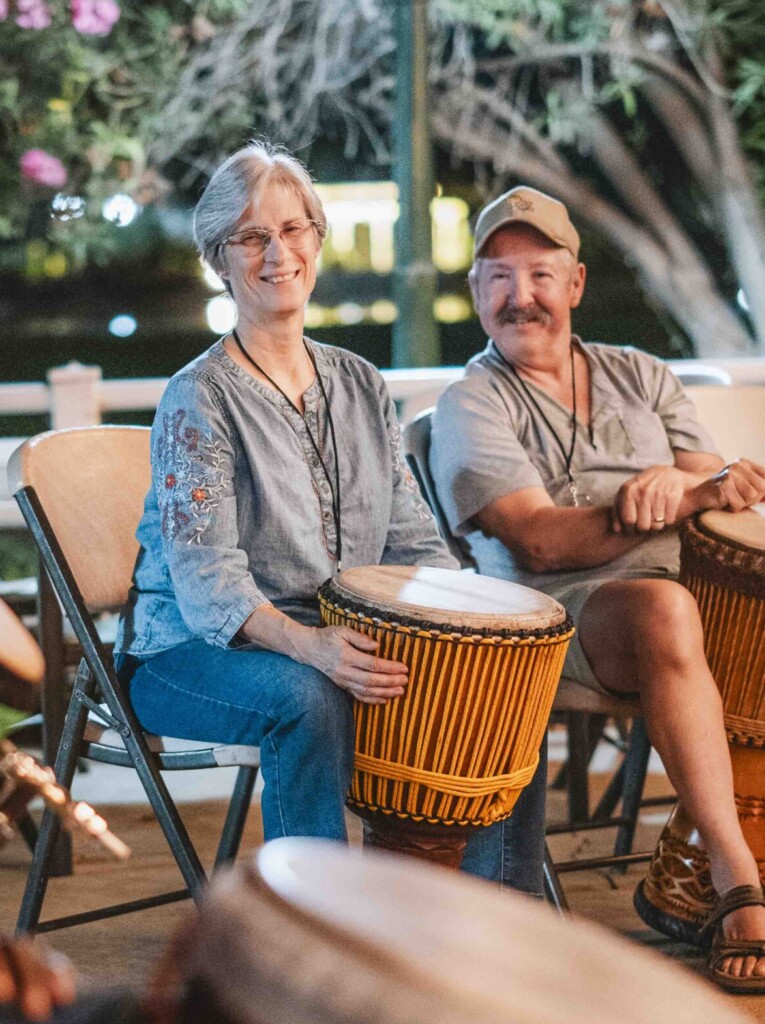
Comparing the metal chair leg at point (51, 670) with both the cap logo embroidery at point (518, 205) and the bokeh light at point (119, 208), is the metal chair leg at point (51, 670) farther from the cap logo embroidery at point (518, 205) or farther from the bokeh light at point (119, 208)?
the bokeh light at point (119, 208)

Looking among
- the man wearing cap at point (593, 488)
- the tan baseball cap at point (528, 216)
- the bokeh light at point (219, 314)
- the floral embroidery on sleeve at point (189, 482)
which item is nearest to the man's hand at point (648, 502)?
the man wearing cap at point (593, 488)

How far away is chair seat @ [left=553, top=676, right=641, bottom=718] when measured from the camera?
2557 mm

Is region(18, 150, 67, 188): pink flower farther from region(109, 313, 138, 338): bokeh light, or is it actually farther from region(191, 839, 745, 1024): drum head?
region(191, 839, 745, 1024): drum head

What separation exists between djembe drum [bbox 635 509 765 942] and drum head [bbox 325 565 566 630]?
43 cm

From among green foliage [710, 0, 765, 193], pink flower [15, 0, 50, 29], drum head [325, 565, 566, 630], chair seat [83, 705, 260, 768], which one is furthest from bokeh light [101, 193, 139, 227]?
drum head [325, 565, 566, 630]

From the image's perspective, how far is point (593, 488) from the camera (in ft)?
9.30

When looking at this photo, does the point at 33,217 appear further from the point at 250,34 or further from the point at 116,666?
the point at 116,666

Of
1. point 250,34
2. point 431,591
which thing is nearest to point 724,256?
point 250,34

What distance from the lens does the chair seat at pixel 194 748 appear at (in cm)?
221

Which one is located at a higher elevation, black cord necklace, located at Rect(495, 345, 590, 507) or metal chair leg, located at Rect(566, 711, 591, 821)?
black cord necklace, located at Rect(495, 345, 590, 507)

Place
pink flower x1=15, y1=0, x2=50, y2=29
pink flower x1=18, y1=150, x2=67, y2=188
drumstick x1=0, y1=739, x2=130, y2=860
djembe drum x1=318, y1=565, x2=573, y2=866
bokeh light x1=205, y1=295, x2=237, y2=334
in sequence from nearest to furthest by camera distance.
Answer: drumstick x1=0, y1=739, x2=130, y2=860, djembe drum x1=318, y1=565, x2=573, y2=866, pink flower x1=15, y1=0, x2=50, y2=29, pink flower x1=18, y1=150, x2=67, y2=188, bokeh light x1=205, y1=295, x2=237, y2=334

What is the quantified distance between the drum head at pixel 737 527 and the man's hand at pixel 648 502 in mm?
61

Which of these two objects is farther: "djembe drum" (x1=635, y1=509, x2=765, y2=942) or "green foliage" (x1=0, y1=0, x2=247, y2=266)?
"green foliage" (x1=0, y1=0, x2=247, y2=266)

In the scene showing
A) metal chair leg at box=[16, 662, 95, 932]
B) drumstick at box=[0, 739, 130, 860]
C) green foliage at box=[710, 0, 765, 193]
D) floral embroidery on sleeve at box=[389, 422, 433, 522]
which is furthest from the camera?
green foliage at box=[710, 0, 765, 193]
